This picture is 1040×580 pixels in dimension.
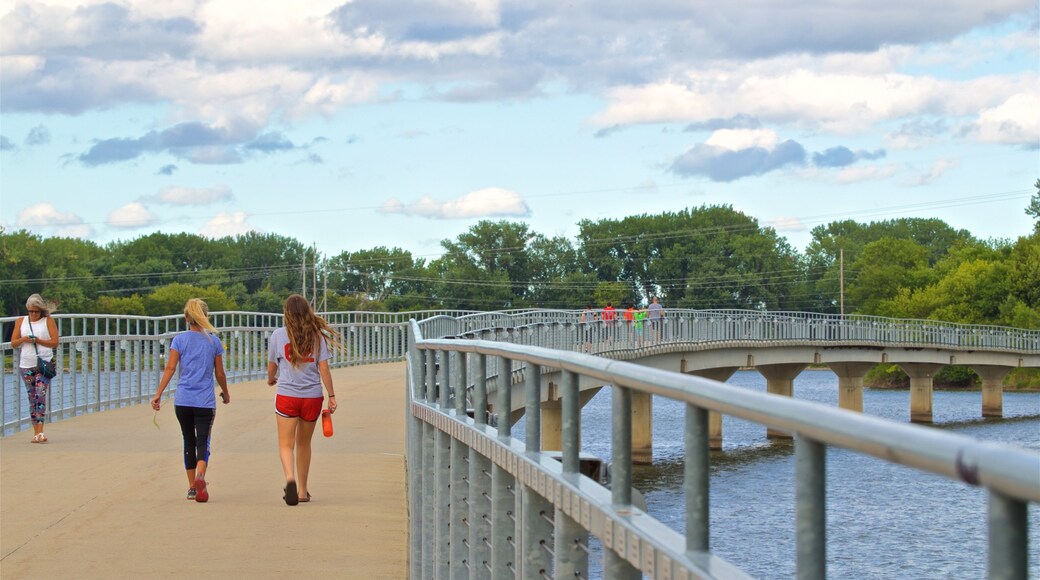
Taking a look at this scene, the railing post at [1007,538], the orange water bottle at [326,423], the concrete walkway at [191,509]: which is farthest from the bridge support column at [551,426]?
the railing post at [1007,538]

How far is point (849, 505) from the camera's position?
4969 mm

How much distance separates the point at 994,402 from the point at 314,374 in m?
73.2

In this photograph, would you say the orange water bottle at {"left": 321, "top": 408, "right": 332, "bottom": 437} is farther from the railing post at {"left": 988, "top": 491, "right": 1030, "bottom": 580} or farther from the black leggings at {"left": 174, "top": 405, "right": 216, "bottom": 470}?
the railing post at {"left": 988, "top": 491, "right": 1030, "bottom": 580}

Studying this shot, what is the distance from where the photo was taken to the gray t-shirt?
1120cm

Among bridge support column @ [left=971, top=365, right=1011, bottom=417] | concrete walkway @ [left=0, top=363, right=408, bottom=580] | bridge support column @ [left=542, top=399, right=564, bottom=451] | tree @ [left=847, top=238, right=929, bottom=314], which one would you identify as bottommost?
bridge support column @ [left=971, top=365, right=1011, bottom=417]

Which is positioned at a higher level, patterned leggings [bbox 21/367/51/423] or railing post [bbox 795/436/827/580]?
railing post [bbox 795/436/827/580]

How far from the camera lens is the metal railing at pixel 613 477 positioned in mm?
1740

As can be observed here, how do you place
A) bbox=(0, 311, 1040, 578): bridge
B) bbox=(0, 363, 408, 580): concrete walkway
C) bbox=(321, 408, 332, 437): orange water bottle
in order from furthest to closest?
bbox=(321, 408, 332, 437): orange water bottle, bbox=(0, 363, 408, 580): concrete walkway, bbox=(0, 311, 1040, 578): bridge

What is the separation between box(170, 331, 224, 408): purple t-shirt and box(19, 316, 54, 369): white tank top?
5.09 metres

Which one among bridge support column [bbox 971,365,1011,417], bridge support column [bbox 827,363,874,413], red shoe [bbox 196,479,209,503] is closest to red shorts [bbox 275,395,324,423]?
red shoe [bbox 196,479,209,503]

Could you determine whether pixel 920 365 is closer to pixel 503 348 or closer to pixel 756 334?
pixel 756 334

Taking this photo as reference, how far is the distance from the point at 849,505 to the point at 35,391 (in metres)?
13.2

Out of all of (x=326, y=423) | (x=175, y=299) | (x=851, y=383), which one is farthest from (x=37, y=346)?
(x=175, y=299)

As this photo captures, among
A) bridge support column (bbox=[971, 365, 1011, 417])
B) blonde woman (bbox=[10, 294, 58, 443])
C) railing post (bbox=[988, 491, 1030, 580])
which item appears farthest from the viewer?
bridge support column (bbox=[971, 365, 1011, 417])
